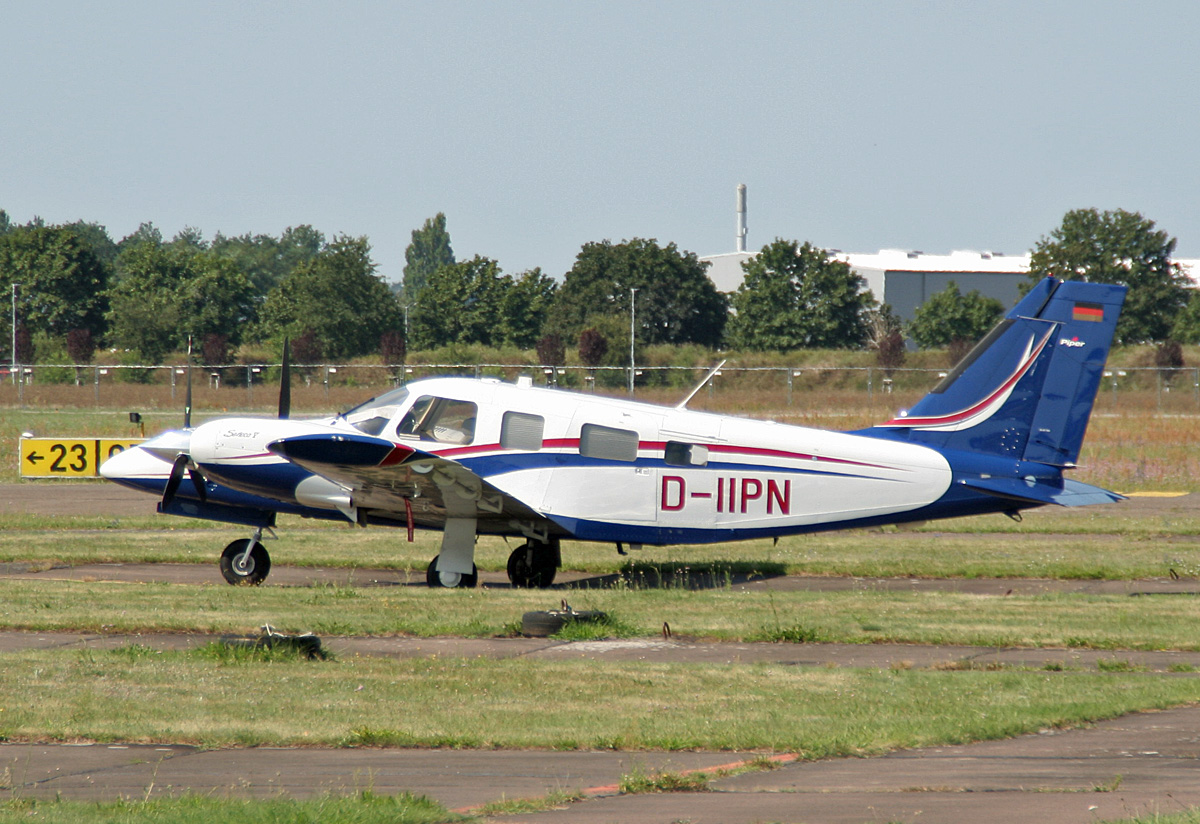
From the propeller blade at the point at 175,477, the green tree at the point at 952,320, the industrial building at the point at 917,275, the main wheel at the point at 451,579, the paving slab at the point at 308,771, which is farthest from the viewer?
the industrial building at the point at 917,275

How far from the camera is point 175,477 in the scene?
53.6 feet

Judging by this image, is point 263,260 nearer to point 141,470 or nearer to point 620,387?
point 620,387

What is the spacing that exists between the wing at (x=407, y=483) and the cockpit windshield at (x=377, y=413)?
651mm

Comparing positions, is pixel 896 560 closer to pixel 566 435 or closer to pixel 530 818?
pixel 566 435

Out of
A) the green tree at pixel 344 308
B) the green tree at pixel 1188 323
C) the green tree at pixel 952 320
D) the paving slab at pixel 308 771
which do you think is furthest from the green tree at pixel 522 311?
the paving slab at pixel 308 771

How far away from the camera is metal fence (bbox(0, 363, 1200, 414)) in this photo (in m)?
51.5

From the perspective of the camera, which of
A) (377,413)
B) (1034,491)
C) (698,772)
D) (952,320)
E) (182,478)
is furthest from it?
(952,320)

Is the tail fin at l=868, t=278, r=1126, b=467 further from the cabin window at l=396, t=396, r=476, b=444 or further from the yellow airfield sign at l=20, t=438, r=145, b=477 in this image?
the yellow airfield sign at l=20, t=438, r=145, b=477

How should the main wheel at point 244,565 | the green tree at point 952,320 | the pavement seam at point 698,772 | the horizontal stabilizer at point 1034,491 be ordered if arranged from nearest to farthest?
the pavement seam at point 698,772
the horizontal stabilizer at point 1034,491
the main wheel at point 244,565
the green tree at point 952,320

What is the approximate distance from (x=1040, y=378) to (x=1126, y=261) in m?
78.1

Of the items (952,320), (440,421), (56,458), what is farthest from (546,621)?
(952,320)

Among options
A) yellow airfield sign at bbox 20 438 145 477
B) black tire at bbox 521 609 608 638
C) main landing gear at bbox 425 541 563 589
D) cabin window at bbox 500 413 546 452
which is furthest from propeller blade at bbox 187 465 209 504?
yellow airfield sign at bbox 20 438 145 477

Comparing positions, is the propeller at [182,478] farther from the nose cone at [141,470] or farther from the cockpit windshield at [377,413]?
the cockpit windshield at [377,413]

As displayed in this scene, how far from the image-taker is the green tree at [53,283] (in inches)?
3676
